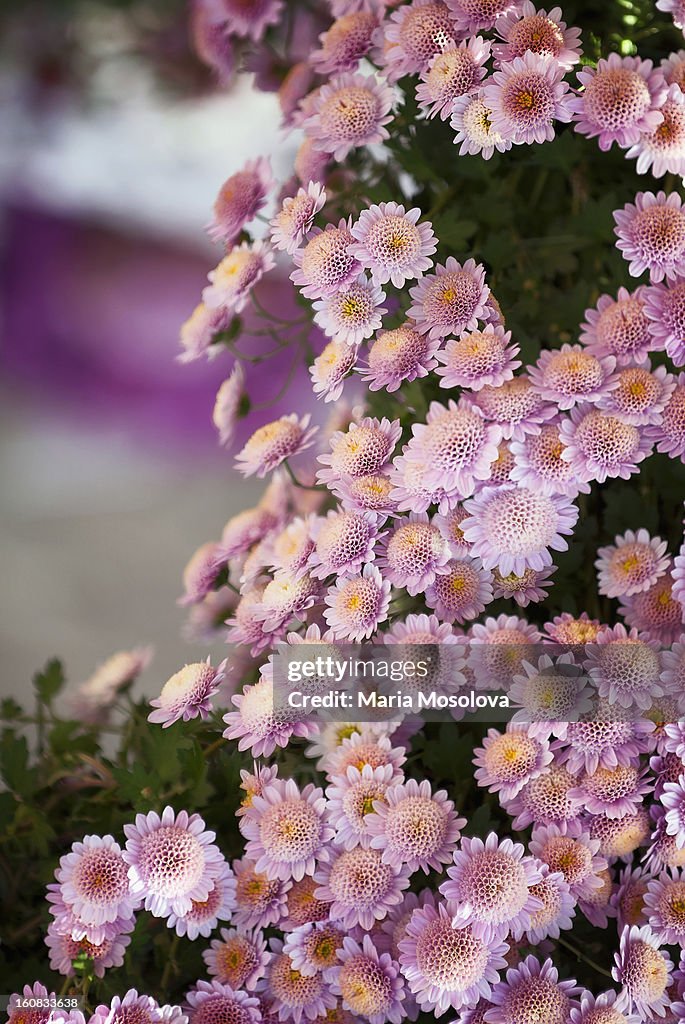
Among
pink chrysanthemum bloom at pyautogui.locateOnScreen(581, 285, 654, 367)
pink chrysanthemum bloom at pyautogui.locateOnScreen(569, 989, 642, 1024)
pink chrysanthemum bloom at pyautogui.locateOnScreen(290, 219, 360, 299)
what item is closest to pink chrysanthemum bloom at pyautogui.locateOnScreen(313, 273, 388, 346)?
pink chrysanthemum bloom at pyautogui.locateOnScreen(290, 219, 360, 299)

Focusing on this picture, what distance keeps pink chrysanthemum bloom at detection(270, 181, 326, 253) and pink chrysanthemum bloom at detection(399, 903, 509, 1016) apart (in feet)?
1.11

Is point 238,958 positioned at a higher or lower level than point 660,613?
lower

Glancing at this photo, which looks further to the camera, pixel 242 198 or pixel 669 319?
pixel 242 198

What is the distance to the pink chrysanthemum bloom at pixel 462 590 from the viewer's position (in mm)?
510

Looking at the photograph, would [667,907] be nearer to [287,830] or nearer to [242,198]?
[287,830]

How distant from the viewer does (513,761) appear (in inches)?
19.3

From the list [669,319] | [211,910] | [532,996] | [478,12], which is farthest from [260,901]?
[478,12]

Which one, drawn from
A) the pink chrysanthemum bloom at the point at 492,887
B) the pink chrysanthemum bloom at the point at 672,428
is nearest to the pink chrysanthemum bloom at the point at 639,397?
the pink chrysanthemum bloom at the point at 672,428

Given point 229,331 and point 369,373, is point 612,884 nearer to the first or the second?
point 369,373

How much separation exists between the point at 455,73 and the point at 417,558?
238mm

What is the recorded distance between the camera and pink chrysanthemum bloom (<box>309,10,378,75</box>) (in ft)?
1.90

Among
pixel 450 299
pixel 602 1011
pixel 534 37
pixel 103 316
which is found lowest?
pixel 602 1011

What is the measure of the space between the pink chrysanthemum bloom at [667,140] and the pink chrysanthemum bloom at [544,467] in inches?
5.5

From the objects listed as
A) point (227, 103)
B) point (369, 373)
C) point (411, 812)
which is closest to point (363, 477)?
point (369, 373)
